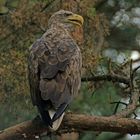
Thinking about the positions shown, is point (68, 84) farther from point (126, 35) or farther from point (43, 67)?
point (126, 35)

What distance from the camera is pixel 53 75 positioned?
4453mm

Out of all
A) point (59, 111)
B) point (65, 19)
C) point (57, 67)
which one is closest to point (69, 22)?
point (65, 19)

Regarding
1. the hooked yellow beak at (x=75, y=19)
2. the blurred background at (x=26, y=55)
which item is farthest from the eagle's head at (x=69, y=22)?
the blurred background at (x=26, y=55)

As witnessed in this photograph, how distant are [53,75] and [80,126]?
49 centimetres

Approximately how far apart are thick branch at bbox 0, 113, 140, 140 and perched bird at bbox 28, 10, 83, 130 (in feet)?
0.29

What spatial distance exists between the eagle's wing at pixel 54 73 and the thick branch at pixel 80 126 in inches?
4.7

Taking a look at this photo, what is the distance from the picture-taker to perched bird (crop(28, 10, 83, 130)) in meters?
4.26

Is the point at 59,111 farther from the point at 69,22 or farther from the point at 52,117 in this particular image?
the point at 69,22

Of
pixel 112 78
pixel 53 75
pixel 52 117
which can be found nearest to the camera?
pixel 52 117

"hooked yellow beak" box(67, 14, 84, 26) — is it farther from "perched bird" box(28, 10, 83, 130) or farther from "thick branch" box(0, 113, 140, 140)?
"thick branch" box(0, 113, 140, 140)

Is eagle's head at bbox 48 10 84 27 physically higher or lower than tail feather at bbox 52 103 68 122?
higher

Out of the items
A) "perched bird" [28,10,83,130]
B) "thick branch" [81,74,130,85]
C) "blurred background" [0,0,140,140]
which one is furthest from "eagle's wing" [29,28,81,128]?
"blurred background" [0,0,140,140]

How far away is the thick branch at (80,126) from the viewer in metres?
4.14

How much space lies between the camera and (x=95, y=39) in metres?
7.41
